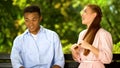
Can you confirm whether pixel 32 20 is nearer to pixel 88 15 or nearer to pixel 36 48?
pixel 36 48

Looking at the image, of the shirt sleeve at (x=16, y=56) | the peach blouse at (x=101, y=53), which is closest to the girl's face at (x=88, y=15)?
the peach blouse at (x=101, y=53)

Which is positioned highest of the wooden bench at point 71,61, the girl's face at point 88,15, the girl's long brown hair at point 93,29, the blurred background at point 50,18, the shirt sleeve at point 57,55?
the girl's face at point 88,15

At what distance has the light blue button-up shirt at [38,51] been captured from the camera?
349 cm

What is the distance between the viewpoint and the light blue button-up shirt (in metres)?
3.49

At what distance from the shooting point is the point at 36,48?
11.5ft

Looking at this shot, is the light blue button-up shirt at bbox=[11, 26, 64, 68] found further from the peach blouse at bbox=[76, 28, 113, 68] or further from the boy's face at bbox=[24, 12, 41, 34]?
the peach blouse at bbox=[76, 28, 113, 68]

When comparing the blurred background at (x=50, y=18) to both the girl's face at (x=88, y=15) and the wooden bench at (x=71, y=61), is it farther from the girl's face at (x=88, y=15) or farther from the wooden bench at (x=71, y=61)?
the girl's face at (x=88, y=15)

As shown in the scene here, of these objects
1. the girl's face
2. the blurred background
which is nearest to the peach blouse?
the girl's face

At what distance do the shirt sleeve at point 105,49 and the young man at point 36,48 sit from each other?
0.52 metres

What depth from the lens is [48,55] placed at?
3520 mm

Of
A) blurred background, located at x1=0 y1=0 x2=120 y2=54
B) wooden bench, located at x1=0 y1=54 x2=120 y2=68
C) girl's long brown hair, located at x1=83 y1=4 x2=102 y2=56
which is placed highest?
girl's long brown hair, located at x1=83 y1=4 x2=102 y2=56

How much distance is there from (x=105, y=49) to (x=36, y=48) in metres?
0.72

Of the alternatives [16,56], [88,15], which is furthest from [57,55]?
[88,15]

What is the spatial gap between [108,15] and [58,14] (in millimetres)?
2344
